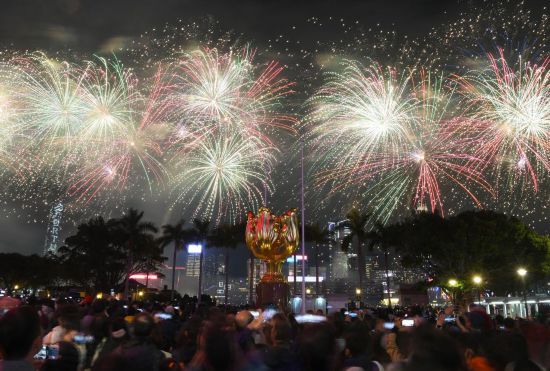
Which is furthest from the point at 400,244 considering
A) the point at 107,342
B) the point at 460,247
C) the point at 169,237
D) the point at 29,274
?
the point at 29,274

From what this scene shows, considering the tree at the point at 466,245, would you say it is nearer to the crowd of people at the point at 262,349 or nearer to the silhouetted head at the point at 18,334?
the crowd of people at the point at 262,349

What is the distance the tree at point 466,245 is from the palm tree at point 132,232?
107 ft

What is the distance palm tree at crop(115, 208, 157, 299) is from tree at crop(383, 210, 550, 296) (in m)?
32.7

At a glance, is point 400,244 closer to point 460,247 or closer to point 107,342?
point 460,247

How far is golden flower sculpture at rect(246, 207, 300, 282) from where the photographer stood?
26.4m

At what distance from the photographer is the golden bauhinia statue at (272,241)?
26.4 meters

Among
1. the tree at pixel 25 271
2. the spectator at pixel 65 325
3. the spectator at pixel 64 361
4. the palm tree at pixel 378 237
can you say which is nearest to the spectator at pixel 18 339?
the spectator at pixel 64 361

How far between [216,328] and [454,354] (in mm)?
2023

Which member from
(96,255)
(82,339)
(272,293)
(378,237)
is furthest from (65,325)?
(96,255)

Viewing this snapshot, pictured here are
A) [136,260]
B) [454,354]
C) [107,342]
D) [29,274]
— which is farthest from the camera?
[29,274]

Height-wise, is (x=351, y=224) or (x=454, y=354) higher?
(x=351, y=224)

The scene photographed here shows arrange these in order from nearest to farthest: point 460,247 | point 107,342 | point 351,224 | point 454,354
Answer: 1. point 454,354
2. point 107,342
3. point 460,247
4. point 351,224

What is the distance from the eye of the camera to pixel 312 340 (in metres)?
4.23

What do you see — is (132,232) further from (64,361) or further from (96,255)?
(64,361)
